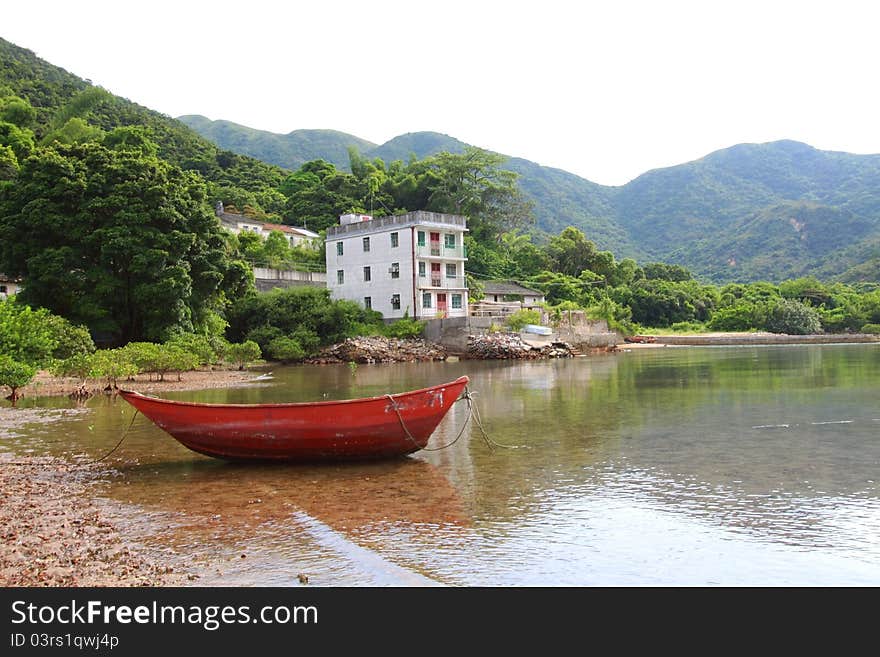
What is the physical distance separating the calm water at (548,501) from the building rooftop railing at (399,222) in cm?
3014

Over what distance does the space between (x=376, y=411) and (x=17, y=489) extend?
518 cm

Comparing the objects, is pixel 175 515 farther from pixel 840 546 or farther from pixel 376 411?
Result: pixel 840 546

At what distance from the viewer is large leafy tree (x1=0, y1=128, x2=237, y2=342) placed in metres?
29.9

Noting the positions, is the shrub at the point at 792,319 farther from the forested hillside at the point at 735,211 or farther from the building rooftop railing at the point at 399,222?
the building rooftop railing at the point at 399,222

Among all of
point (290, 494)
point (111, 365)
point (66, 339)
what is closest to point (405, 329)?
point (66, 339)

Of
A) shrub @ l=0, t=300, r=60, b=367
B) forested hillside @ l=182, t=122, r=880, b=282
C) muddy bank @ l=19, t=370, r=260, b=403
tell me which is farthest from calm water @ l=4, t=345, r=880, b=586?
forested hillside @ l=182, t=122, r=880, b=282

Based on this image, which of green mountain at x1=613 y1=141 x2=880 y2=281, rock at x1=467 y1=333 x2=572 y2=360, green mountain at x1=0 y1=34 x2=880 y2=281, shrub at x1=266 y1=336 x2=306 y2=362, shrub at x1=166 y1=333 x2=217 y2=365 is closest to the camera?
shrub at x1=166 y1=333 x2=217 y2=365

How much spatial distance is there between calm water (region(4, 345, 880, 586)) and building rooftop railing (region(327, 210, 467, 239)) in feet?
98.9

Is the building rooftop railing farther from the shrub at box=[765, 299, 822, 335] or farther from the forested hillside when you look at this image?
the forested hillside

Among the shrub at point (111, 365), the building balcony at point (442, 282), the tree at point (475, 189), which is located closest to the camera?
the shrub at point (111, 365)

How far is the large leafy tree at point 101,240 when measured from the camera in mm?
29875

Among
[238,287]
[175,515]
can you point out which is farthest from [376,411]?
[238,287]

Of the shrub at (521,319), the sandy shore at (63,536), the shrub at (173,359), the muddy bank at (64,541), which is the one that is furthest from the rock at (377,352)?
the muddy bank at (64,541)
